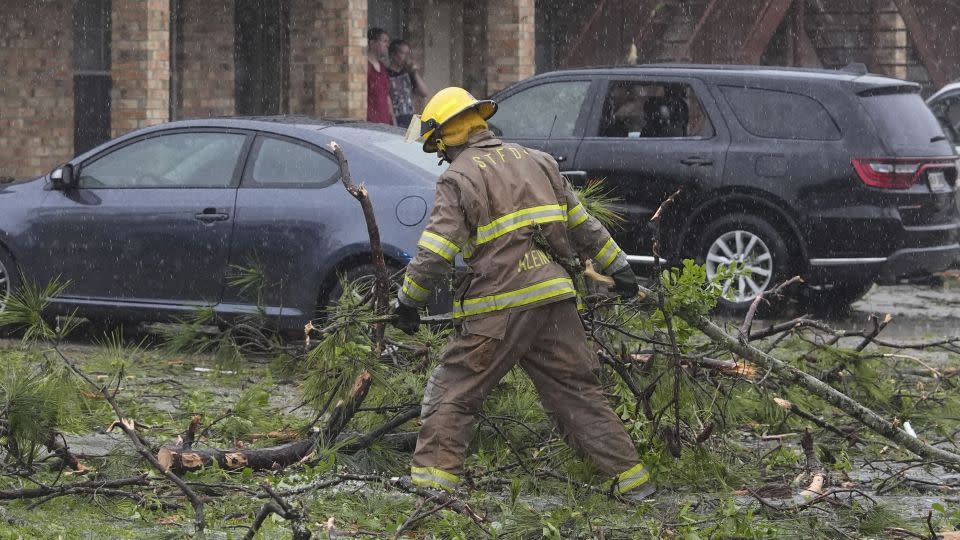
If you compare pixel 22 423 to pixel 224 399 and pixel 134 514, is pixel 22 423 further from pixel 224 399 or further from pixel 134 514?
pixel 224 399

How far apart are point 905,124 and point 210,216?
5021 mm

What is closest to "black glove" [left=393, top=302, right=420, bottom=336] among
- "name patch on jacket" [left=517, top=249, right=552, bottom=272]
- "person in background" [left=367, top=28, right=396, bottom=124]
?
"name patch on jacket" [left=517, top=249, right=552, bottom=272]

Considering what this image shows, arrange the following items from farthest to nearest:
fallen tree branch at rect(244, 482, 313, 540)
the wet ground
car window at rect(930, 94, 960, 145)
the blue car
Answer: car window at rect(930, 94, 960, 145)
the blue car
the wet ground
fallen tree branch at rect(244, 482, 313, 540)

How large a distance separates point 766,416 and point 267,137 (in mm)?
3627

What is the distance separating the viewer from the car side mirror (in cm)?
1032

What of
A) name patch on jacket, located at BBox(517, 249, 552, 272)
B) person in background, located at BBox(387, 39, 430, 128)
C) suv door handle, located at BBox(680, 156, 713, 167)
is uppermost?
person in background, located at BBox(387, 39, 430, 128)

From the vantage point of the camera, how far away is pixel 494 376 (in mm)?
6398

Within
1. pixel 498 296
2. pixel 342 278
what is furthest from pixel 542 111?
pixel 498 296

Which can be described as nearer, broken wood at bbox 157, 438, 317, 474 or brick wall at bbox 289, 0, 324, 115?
broken wood at bbox 157, 438, 317, 474

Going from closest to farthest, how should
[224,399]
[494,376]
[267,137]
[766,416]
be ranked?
[494,376] < [766,416] < [224,399] < [267,137]

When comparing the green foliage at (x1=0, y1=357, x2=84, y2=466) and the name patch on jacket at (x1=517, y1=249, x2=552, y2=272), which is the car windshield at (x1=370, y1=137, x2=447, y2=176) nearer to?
the name patch on jacket at (x1=517, y1=249, x2=552, y2=272)

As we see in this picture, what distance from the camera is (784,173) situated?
38.8 feet

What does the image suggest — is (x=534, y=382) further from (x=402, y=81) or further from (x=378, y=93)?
(x=402, y=81)

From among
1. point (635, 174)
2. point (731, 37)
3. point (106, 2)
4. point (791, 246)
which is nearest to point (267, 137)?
point (635, 174)
